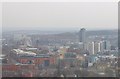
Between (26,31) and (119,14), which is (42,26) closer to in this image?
(26,31)

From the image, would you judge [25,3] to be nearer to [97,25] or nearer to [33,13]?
[33,13]

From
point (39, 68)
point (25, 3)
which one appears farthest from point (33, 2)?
point (39, 68)

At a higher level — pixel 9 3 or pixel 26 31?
pixel 9 3

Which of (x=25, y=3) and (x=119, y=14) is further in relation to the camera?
(x=25, y=3)

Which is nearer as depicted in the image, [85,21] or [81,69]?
[81,69]

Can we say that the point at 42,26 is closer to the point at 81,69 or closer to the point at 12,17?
the point at 12,17

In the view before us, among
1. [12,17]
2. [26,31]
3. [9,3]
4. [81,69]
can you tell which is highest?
[9,3]

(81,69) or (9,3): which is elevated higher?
(9,3)

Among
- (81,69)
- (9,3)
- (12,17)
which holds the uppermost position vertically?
A: (9,3)

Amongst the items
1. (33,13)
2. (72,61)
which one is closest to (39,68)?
(72,61)
